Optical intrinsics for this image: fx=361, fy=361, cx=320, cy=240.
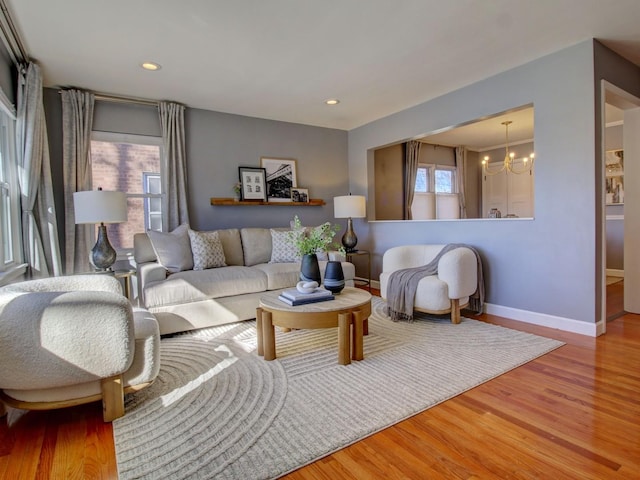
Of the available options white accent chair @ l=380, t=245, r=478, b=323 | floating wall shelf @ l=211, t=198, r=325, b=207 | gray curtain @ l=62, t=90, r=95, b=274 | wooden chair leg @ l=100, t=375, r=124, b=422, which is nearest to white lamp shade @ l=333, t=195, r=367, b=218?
floating wall shelf @ l=211, t=198, r=325, b=207

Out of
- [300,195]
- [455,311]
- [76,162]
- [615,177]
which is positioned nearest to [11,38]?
[76,162]

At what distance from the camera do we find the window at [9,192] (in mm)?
3043

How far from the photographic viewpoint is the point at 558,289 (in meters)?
3.29

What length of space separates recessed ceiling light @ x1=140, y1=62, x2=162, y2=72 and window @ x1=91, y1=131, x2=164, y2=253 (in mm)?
1121

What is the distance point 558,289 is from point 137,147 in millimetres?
4720

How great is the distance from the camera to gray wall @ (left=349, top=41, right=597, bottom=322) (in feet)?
10.0

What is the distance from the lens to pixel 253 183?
4.96 m

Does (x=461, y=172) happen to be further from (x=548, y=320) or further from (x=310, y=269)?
(x=310, y=269)

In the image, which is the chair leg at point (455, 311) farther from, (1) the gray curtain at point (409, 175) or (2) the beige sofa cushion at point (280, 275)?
(1) the gray curtain at point (409, 175)

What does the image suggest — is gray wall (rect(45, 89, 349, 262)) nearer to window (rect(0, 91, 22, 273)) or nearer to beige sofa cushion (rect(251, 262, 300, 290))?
window (rect(0, 91, 22, 273))

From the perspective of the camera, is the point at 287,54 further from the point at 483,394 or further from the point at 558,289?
the point at 558,289

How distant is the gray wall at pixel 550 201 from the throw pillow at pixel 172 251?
3.04m

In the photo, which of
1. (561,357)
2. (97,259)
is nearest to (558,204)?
(561,357)

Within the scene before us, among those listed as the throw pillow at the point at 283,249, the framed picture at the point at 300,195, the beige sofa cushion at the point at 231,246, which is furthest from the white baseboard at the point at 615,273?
the beige sofa cushion at the point at 231,246
